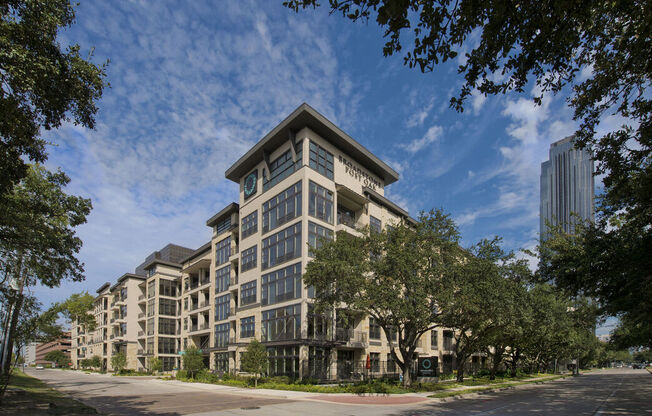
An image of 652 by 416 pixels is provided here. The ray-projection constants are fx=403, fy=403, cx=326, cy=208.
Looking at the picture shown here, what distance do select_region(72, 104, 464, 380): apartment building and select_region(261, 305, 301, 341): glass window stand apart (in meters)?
0.09

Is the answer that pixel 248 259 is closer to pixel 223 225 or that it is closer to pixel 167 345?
pixel 223 225

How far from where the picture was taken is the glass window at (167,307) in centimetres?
6688

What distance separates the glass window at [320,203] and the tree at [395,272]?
6.92 meters

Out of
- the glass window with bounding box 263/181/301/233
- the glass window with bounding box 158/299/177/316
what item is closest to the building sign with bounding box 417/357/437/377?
the glass window with bounding box 263/181/301/233

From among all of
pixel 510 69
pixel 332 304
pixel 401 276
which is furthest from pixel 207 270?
pixel 510 69

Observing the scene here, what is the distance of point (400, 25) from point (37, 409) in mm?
20216

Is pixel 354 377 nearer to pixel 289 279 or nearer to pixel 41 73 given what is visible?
pixel 289 279

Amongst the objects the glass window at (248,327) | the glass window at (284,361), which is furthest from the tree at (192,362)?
the glass window at (284,361)

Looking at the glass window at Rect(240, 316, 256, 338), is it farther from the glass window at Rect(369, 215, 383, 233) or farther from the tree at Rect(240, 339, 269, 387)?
the glass window at Rect(369, 215, 383, 233)

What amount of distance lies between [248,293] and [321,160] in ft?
51.5

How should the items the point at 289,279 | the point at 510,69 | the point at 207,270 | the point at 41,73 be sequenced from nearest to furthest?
1. the point at 510,69
2. the point at 41,73
3. the point at 289,279
4. the point at 207,270

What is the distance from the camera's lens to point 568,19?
6551 mm

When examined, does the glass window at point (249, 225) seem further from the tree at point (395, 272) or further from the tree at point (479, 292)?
the tree at point (479, 292)

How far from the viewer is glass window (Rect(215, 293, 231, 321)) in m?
47.2
